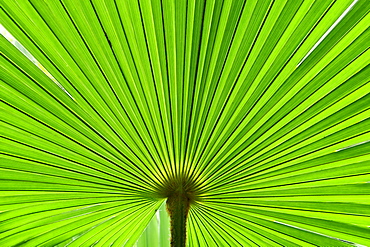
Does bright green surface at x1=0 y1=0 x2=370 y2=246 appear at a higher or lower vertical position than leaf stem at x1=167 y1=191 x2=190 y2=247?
higher

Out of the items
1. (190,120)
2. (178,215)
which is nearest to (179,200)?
(178,215)

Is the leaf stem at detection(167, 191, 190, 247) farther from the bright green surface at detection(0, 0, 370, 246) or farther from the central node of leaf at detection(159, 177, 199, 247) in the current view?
the bright green surface at detection(0, 0, 370, 246)

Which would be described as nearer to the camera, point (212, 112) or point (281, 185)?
point (212, 112)

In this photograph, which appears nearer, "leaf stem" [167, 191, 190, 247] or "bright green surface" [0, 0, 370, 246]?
"bright green surface" [0, 0, 370, 246]

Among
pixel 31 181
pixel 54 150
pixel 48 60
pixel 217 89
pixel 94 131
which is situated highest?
pixel 217 89

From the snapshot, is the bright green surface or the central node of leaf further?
the central node of leaf

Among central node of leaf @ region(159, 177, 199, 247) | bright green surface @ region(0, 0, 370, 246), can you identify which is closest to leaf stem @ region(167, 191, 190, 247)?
central node of leaf @ region(159, 177, 199, 247)

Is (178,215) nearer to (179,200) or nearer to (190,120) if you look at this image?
(179,200)

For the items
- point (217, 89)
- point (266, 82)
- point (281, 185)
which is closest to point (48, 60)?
point (217, 89)

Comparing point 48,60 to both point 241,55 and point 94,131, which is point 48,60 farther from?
point 241,55
